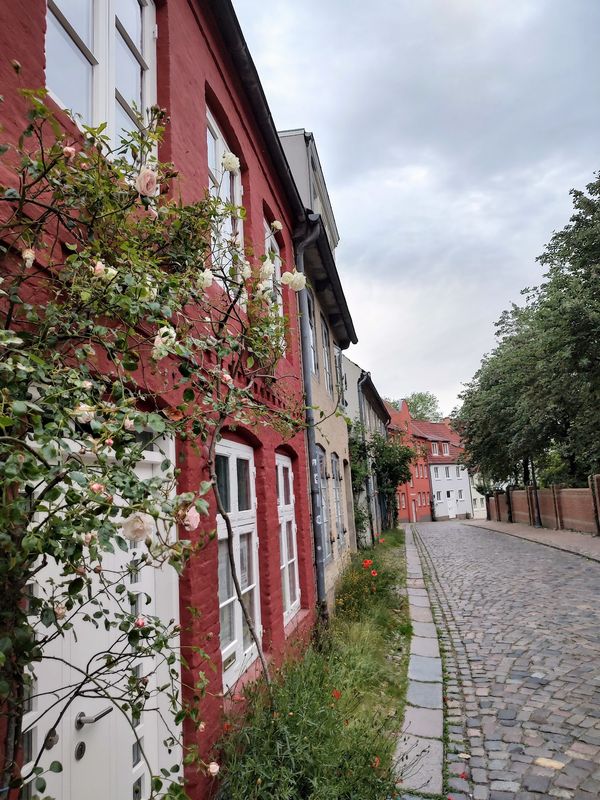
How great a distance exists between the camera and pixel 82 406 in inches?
61.4

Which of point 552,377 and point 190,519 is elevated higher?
point 552,377

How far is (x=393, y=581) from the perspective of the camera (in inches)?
390

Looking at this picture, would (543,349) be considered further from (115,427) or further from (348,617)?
(115,427)

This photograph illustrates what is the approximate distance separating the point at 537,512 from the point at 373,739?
2511cm

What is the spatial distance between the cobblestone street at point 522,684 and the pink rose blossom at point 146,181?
13.7 ft

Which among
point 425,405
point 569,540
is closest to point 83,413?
point 569,540

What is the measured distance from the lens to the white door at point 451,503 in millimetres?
54062

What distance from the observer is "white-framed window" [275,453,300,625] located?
20.1 ft

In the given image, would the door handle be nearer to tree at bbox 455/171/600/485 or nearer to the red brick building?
the red brick building

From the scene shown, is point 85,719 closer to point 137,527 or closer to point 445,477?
point 137,527

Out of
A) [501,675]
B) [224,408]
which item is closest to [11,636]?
[224,408]

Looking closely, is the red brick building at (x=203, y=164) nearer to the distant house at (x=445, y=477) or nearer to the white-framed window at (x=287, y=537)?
the white-framed window at (x=287, y=537)

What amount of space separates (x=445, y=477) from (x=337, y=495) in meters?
45.9

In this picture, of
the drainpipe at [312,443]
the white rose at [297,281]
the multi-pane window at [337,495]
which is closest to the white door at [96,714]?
the white rose at [297,281]
